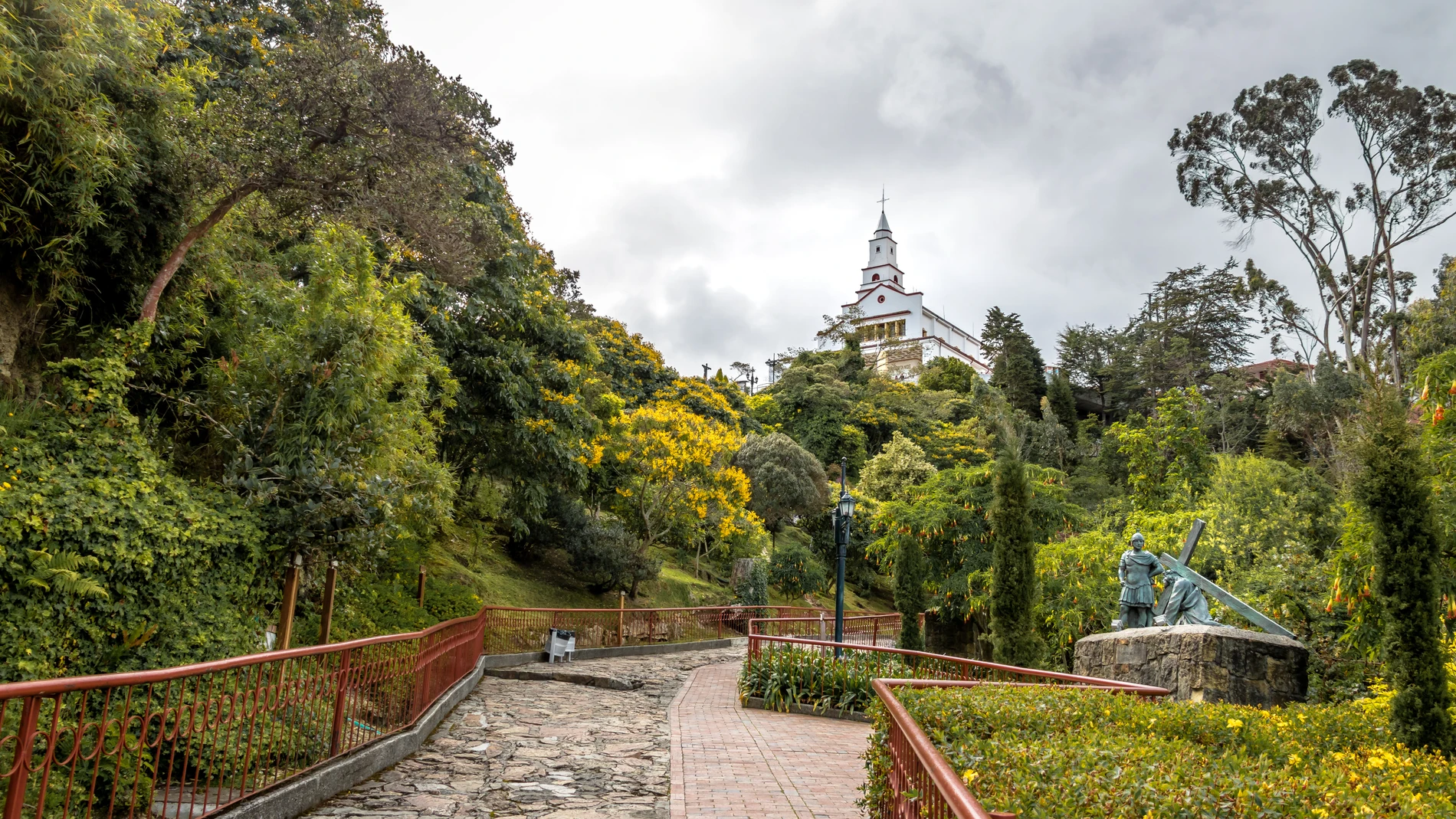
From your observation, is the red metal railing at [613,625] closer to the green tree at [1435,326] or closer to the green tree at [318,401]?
the green tree at [318,401]

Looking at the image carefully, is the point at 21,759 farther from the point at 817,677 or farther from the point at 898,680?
the point at 817,677

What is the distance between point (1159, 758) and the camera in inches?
167

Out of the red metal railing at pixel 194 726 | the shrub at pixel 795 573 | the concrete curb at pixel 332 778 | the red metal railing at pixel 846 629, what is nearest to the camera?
the red metal railing at pixel 194 726

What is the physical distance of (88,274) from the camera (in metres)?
9.05

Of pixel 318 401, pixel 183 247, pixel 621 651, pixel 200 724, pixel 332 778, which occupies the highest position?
pixel 183 247

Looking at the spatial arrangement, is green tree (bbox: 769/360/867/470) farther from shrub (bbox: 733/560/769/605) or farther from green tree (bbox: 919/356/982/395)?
→ shrub (bbox: 733/560/769/605)

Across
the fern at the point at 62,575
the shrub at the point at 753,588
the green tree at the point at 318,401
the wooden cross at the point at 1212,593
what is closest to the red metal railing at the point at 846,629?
the shrub at the point at 753,588

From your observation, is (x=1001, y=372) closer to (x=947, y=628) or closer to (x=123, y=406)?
(x=947, y=628)

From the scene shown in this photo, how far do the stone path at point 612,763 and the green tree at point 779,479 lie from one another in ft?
73.0

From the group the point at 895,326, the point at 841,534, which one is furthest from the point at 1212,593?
the point at 895,326

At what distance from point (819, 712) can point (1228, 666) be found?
520 centimetres

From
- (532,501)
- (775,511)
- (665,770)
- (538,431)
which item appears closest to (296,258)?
(538,431)

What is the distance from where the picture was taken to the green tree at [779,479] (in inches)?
1379

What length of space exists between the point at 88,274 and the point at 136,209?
37.1 inches
